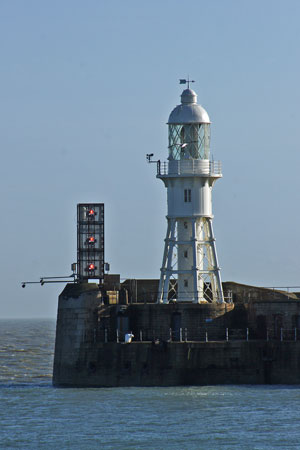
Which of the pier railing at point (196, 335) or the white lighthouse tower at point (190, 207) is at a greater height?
the white lighthouse tower at point (190, 207)

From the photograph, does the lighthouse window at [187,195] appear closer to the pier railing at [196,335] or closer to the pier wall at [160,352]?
the pier wall at [160,352]

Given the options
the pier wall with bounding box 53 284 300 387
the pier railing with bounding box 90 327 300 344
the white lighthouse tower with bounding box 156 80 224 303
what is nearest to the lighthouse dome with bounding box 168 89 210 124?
the white lighthouse tower with bounding box 156 80 224 303

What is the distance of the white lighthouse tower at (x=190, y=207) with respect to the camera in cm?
10544

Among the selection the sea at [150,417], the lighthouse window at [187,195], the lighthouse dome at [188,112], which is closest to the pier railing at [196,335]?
the sea at [150,417]

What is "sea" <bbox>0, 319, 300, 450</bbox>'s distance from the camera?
7712 centimetres

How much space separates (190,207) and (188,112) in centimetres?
751

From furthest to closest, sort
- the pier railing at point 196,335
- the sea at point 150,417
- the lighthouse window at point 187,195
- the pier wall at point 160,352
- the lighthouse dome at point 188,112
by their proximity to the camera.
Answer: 1. the lighthouse dome at point 188,112
2. the lighthouse window at point 187,195
3. the pier railing at point 196,335
4. the pier wall at point 160,352
5. the sea at point 150,417

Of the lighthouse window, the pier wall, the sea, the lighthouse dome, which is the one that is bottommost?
the sea

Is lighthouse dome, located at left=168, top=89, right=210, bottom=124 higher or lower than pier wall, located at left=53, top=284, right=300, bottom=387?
higher

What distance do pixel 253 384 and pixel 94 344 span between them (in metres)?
11.9

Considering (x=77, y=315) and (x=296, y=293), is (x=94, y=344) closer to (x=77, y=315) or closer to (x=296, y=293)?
(x=77, y=315)

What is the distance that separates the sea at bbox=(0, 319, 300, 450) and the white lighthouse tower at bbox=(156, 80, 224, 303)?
10.9 m

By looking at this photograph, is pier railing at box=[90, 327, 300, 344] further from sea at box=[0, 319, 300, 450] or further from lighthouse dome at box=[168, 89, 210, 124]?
lighthouse dome at box=[168, 89, 210, 124]

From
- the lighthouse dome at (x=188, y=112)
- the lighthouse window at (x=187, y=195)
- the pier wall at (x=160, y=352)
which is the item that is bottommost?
the pier wall at (x=160, y=352)
